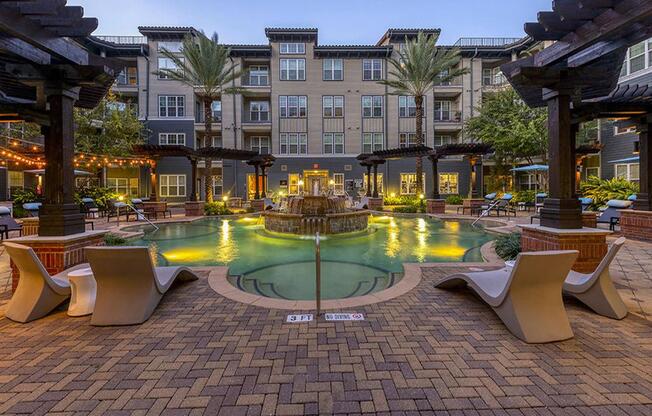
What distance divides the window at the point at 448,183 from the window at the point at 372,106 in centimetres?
817

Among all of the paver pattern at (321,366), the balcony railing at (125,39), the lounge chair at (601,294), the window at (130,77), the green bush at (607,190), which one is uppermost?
the balcony railing at (125,39)

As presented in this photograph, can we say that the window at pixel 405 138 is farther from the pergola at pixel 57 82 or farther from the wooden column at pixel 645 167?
the pergola at pixel 57 82

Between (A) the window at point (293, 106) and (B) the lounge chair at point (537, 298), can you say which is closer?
(B) the lounge chair at point (537, 298)

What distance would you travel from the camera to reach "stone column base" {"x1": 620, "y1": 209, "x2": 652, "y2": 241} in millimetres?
8352

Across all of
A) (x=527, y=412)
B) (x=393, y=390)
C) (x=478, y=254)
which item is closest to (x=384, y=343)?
(x=393, y=390)

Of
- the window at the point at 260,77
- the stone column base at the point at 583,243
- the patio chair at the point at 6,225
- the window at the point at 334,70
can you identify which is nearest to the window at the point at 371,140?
the window at the point at 334,70

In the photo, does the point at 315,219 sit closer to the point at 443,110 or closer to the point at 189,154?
the point at 189,154

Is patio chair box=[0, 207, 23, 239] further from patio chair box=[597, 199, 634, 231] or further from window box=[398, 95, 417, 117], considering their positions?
window box=[398, 95, 417, 117]

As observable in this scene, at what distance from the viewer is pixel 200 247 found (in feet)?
29.2

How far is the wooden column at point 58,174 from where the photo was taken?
15.7 feet

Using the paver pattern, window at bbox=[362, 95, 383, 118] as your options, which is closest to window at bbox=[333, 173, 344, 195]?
window at bbox=[362, 95, 383, 118]

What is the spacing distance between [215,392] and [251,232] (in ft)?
30.9

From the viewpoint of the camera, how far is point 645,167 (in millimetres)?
8391

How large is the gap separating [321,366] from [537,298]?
2476 mm
